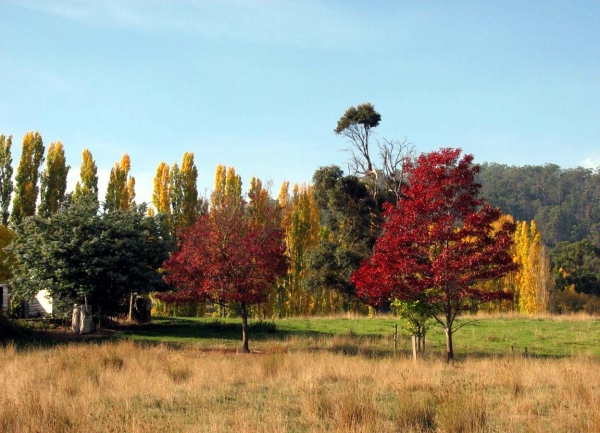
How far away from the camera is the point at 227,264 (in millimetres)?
21094

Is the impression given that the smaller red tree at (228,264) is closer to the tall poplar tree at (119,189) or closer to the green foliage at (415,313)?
the green foliage at (415,313)

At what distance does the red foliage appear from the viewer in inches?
834

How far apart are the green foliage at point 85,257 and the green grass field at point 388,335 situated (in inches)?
100

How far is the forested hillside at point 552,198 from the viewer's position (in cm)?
10850

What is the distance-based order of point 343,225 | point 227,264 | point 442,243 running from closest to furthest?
point 442,243 → point 227,264 → point 343,225

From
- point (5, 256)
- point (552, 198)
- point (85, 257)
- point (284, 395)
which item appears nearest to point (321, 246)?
point (85, 257)

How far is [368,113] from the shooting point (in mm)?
42656

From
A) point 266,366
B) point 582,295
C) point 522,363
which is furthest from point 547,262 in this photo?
point 266,366

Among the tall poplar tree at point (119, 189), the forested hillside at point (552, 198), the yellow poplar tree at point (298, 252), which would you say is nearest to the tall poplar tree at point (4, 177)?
the tall poplar tree at point (119, 189)

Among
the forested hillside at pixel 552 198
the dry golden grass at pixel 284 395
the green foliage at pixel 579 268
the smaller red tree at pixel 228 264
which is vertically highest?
the forested hillside at pixel 552 198

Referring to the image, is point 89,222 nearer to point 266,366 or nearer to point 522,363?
point 266,366

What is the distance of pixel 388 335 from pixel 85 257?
14.2m

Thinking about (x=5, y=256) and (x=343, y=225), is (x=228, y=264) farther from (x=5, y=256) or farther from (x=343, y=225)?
(x=5, y=256)

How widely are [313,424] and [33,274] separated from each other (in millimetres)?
21690
